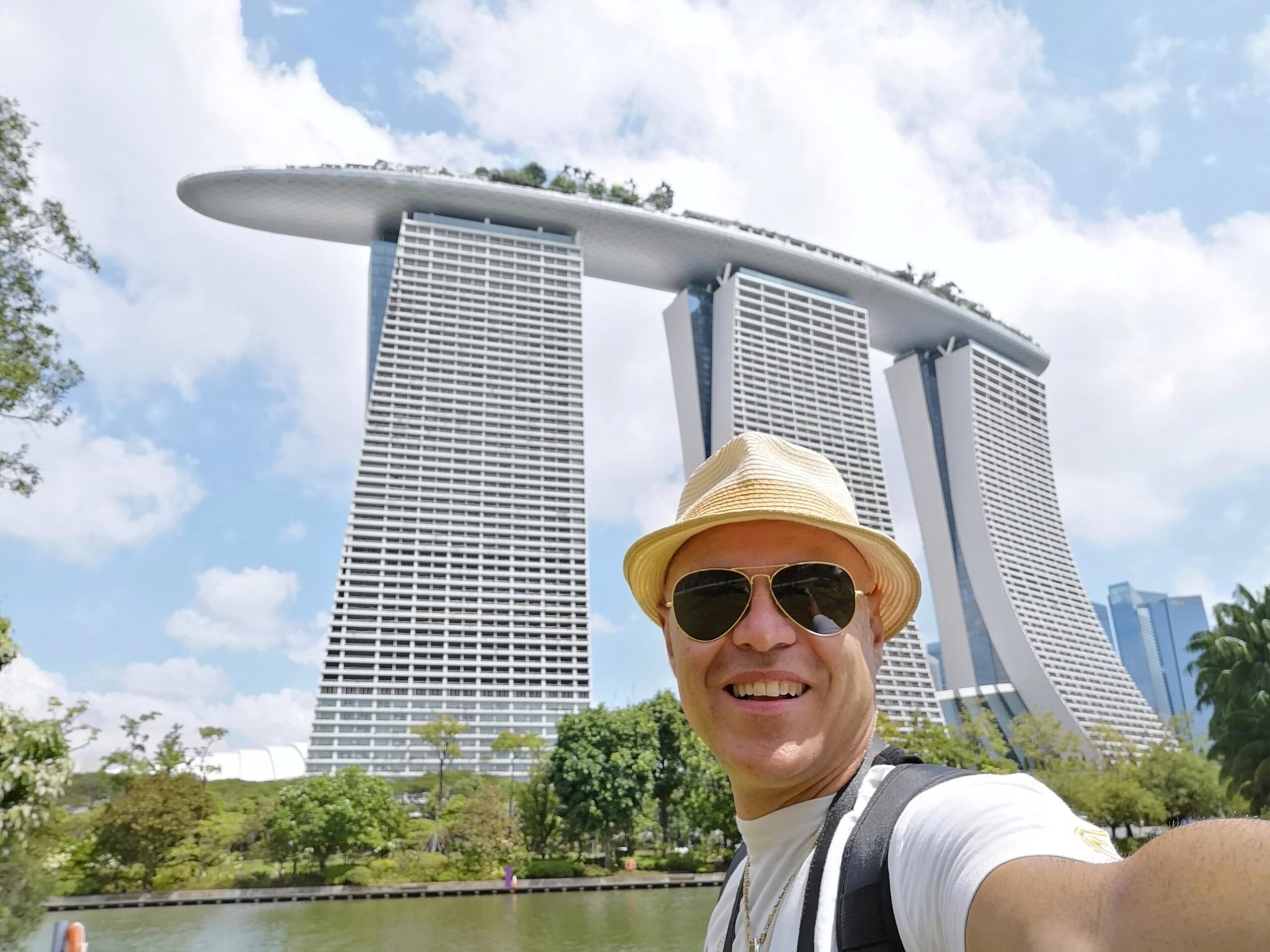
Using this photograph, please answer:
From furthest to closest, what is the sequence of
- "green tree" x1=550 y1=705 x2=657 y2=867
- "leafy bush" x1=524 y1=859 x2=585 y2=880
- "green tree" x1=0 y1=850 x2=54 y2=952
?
"green tree" x1=550 y1=705 x2=657 y2=867, "leafy bush" x1=524 y1=859 x2=585 y2=880, "green tree" x1=0 y1=850 x2=54 y2=952

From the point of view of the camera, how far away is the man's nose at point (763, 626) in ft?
4.18

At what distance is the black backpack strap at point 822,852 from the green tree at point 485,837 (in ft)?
96.4

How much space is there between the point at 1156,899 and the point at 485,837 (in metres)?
30.2

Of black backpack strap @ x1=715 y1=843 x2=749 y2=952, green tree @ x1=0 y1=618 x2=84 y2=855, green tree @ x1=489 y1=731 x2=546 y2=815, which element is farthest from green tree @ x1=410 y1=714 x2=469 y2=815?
black backpack strap @ x1=715 y1=843 x2=749 y2=952

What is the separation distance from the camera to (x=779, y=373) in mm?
53969

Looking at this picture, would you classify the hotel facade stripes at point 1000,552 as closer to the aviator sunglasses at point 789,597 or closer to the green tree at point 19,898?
the green tree at point 19,898

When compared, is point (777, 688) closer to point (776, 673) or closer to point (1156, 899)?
point (776, 673)

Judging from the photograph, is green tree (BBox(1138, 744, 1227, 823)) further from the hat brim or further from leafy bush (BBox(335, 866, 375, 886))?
the hat brim

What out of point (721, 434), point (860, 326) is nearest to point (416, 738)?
point (721, 434)

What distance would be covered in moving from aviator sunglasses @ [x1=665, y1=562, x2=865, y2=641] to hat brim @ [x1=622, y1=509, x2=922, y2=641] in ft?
0.24

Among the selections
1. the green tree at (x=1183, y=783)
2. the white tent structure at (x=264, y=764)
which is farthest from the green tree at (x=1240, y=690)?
the white tent structure at (x=264, y=764)

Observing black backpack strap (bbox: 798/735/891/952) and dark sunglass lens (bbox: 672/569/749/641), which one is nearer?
black backpack strap (bbox: 798/735/891/952)

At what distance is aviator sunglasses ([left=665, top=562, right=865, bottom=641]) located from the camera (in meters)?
1.31

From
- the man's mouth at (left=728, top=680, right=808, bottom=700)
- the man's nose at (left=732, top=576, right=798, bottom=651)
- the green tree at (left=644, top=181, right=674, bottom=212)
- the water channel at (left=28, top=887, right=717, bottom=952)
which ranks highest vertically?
the green tree at (left=644, top=181, right=674, bottom=212)
